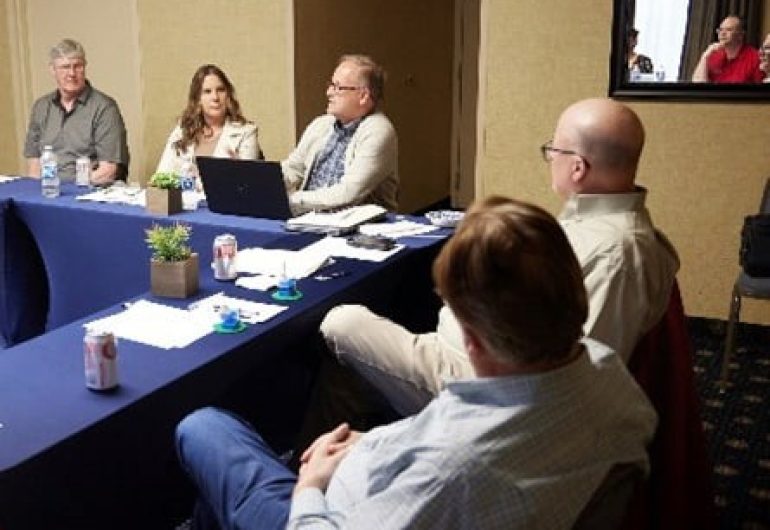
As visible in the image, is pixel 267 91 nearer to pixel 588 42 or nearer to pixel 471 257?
pixel 588 42

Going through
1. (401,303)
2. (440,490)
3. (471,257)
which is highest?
(471,257)

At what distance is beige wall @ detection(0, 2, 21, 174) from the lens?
5352 millimetres

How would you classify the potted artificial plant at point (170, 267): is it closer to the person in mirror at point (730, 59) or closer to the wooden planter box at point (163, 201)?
the wooden planter box at point (163, 201)

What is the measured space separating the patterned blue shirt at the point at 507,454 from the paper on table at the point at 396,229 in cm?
163

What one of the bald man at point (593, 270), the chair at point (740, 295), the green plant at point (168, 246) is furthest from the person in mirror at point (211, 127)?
the chair at point (740, 295)

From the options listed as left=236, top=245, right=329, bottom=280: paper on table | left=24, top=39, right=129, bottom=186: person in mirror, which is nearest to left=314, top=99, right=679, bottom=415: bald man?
left=236, top=245, right=329, bottom=280: paper on table

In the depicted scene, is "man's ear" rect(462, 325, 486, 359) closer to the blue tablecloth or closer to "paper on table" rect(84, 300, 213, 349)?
"paper on table" rect(84, 300, 213, 349)

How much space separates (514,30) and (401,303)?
1838 millimetres

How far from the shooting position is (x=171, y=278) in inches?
83.0

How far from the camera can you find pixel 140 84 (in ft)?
16.7

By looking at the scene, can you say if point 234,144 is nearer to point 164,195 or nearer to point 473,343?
point 164,195

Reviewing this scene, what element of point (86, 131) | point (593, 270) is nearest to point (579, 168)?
point (593, 270)

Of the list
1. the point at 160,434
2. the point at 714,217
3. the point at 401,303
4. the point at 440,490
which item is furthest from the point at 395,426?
the point at 714,217

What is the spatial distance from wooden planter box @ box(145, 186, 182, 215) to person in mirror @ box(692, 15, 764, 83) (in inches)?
87.6
